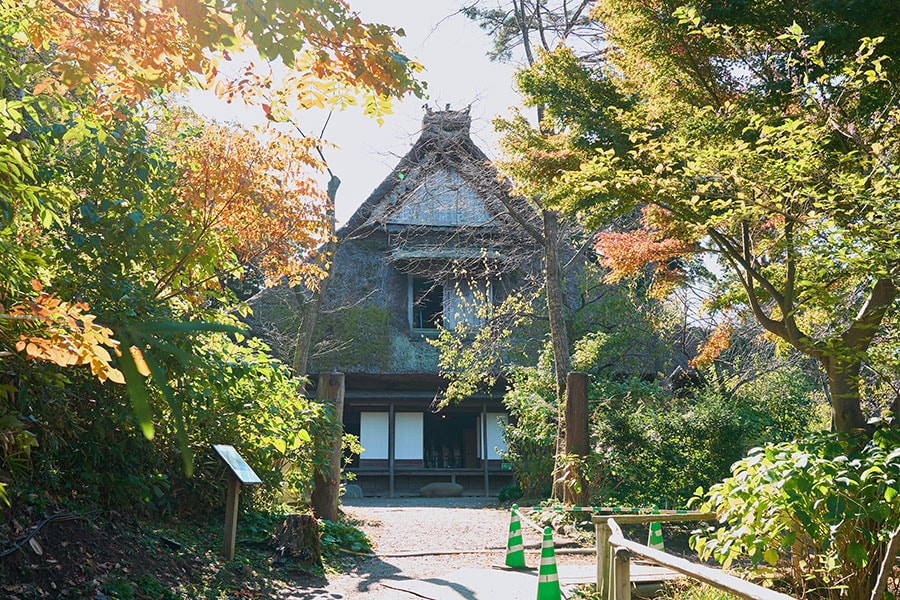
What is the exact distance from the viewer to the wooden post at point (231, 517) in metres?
6.97

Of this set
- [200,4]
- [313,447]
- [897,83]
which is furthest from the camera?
[313,447]

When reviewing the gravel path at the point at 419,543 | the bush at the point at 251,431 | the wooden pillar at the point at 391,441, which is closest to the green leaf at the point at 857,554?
the gravel path at the point at 419,543

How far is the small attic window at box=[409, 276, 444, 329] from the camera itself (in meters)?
20.7

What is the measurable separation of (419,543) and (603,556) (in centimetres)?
503

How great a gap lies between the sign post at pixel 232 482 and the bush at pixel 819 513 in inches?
153

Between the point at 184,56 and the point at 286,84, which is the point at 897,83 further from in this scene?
the point at 184,56

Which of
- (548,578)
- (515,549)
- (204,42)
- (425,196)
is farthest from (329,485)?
(425,196)

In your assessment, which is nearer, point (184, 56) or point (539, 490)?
point (184, 56)

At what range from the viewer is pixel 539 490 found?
15.6 m

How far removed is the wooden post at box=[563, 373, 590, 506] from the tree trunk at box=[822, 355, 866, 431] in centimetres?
481

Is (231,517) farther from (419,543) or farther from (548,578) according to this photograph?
(419,543)

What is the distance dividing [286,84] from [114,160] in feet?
7.81

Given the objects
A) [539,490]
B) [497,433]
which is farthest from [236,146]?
[497,433]

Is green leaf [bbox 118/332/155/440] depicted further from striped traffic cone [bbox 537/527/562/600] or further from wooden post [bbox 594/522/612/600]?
striped traffic cone [bbox 537/527/562/600]
